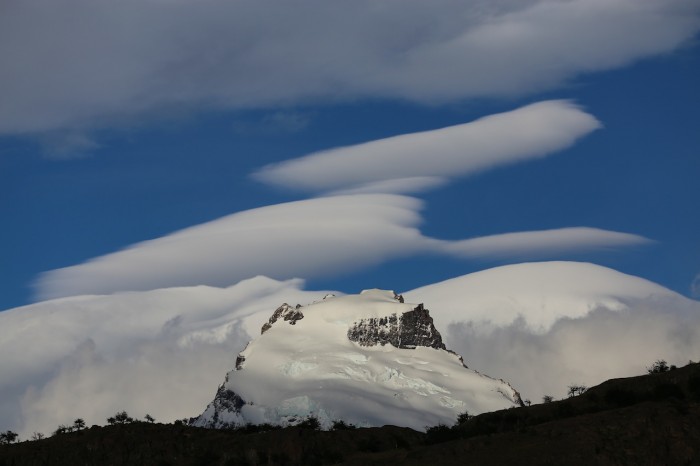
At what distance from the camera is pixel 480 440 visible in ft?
263

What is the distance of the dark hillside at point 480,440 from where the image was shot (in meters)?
74.3

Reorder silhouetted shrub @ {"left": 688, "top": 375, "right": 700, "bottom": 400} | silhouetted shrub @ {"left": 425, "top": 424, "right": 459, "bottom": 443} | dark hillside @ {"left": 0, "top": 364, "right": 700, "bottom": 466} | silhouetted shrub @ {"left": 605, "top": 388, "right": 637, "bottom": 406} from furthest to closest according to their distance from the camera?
silhouetted shrub @ {"left": 425, "top": 424, "right": 459, "bottom": 443}
silhouetted shrub @ {"left": 605, "top": 388, "right": 637, "bottom": 406}
silhouetted shrub @ {"left": 688, "top": 375, "right": 700, "bottom": 400}
dark hillside @ {"left": 0, "top": 364, "right": 700, "bottom": 466}

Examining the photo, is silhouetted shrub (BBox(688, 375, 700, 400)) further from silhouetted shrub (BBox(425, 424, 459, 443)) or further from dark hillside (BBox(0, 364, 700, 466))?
silhouetted shrub (BBox(425, 424, 459, 443))

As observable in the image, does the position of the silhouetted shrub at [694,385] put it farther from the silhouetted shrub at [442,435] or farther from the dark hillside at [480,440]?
the silhouetted shrub at [442,435]

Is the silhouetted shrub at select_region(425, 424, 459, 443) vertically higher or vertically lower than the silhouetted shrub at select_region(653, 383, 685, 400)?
lower

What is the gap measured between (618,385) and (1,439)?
7206 centimetres

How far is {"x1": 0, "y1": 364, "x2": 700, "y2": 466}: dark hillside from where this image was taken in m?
74.3

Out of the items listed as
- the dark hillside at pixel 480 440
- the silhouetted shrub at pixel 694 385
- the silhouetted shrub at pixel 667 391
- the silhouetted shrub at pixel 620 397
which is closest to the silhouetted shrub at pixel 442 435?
the dark hillside at pixel 480 440

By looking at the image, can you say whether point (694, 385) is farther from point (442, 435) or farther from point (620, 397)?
point (442, 435)

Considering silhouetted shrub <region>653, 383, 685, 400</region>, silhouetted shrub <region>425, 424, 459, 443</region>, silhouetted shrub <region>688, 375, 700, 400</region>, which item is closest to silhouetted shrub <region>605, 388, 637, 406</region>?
silhouetted shrub <region>653, 383, 685, 400</region>

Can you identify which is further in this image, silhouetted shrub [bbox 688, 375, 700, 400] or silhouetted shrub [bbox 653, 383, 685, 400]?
silhouetted shrub [bbox 653, 383, 685, 400]

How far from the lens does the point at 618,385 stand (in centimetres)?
9262

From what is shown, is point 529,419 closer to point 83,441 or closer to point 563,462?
point 563,462

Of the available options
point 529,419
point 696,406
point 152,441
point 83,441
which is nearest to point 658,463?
point 696,406
